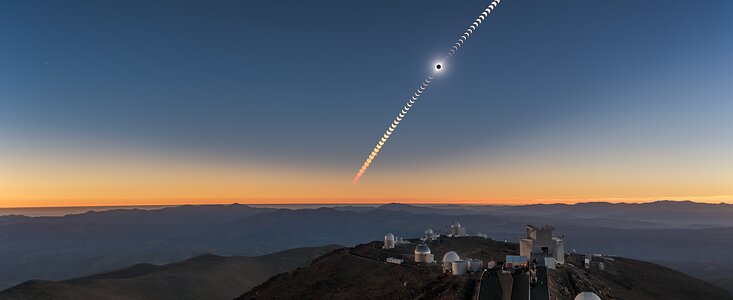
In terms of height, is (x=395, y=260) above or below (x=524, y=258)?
below

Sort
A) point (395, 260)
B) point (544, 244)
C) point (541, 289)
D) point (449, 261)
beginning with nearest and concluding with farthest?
point (541, 289)
point (449, 261)
point (544, 244)
point (395, 260)

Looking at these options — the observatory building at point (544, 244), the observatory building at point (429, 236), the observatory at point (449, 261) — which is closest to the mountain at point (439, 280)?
the observatory at point (449, 261)

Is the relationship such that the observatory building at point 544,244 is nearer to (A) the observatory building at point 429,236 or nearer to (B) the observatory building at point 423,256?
(B) the observatory building at point 423,256

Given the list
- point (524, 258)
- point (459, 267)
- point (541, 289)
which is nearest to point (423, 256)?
point (459, 267)

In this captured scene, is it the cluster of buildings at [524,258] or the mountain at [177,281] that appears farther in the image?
the mountain at [177,281]

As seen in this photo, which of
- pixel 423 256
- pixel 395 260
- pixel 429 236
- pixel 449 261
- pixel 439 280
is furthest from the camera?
pixel 429 236

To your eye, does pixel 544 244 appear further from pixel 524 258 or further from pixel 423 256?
pixel 423 256
